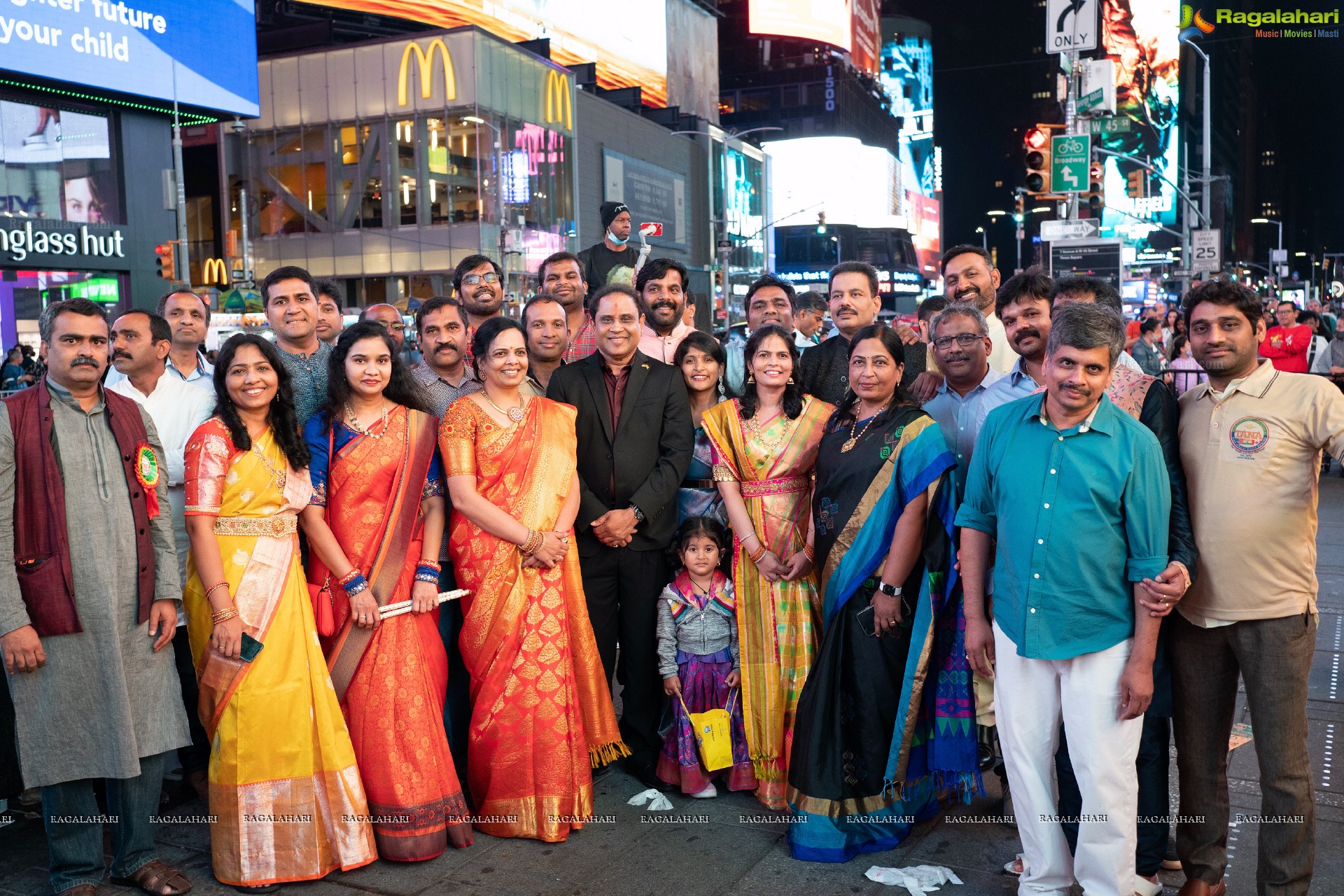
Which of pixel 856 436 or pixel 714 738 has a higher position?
pixel 856 436

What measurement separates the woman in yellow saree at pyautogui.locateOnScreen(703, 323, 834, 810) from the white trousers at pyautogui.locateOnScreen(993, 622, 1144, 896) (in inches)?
42.9

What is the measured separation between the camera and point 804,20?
55.3m

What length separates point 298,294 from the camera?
4.85 meters

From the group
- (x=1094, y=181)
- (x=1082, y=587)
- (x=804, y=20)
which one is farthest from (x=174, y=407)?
(x=804, y=20)

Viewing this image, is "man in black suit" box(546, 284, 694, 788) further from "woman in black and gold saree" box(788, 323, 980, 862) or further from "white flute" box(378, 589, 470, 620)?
"woman in black and gold saree" box(788, 323, 980, 862)

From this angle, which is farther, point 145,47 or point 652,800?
point 145,47

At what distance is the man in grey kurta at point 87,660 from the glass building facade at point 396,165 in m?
27.9

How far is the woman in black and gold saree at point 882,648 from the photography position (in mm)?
4004

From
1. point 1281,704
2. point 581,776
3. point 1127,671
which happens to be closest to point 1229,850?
point 1281,704

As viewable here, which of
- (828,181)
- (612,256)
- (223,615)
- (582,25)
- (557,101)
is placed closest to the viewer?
(223,615)

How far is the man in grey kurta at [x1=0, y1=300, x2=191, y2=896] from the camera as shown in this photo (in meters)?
3.66

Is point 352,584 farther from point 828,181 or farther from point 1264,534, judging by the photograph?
point 828,181

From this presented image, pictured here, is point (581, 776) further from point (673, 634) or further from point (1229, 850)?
point (1229, 850)

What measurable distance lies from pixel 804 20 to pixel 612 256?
52398 millimetres
